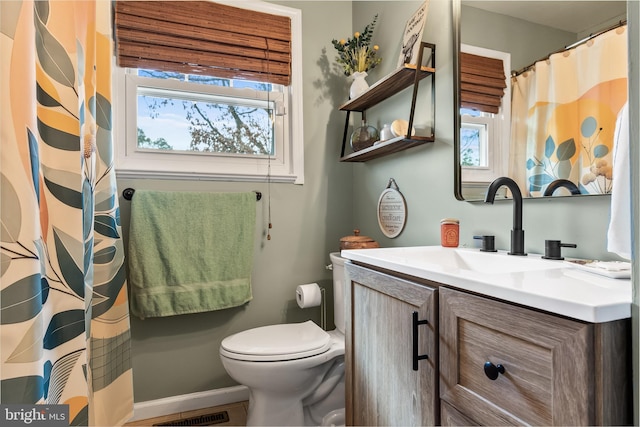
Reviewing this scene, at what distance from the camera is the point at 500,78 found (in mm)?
1182

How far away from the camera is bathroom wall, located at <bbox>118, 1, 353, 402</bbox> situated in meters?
1.76

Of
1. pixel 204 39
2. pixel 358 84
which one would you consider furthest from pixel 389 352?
pixel 204 39

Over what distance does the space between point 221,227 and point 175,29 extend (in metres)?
1.01

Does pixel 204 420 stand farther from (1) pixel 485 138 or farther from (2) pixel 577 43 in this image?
(2) pixel 577 43

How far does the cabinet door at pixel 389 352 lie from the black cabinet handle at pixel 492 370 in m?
0.15

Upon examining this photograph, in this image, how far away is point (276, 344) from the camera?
1470 mm

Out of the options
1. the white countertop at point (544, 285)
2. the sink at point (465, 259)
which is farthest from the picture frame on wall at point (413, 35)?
the white countertop at point (544, 285)

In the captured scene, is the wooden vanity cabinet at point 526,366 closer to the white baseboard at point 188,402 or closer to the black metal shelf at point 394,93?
the black metal shelf at point 394,93

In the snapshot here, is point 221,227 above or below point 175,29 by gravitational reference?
below

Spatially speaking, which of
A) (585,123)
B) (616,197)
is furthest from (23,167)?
(585,123)

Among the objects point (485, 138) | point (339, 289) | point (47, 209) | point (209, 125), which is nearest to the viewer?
point (47, 209)

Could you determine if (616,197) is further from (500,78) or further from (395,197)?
(395,197)

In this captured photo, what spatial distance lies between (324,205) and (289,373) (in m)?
0.98

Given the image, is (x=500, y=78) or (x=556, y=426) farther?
(x=500, y=78)
